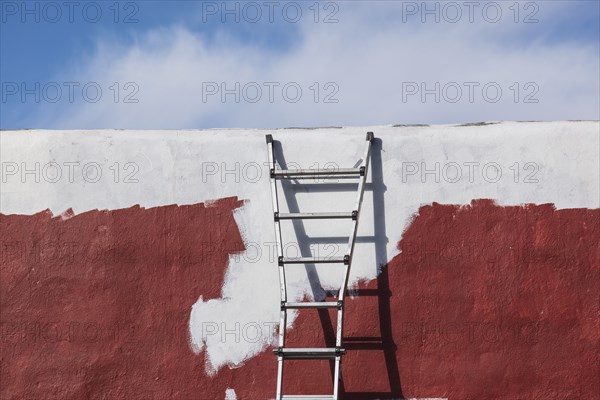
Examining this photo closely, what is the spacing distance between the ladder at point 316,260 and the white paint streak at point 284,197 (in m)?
0.11

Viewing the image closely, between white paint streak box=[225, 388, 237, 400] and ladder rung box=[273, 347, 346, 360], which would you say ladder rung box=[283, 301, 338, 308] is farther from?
white paint streak box=[225, 388, 237, 400]

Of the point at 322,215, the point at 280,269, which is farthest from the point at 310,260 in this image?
the point at 322,215

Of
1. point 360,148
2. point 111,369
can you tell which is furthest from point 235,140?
point 111,369

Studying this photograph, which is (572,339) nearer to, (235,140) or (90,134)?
(235,140)

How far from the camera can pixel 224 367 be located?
18.5 ft

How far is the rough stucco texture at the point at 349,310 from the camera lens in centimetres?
554

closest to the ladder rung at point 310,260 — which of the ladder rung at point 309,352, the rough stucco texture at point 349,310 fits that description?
the rough stucco texture at point 349,310

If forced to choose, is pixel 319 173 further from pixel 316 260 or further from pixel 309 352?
pixel 309 352

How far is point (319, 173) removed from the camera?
5.69 metres

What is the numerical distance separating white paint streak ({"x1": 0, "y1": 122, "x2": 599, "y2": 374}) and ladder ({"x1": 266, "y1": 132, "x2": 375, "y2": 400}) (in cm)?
11

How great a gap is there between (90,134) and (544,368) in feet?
11.3

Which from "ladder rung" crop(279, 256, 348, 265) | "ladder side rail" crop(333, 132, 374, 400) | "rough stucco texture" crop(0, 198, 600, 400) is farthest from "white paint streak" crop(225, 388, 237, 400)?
"ladder rung" crop(279, 256, 348, 265)

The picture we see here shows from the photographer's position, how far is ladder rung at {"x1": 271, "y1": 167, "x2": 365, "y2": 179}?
5625 millimetres

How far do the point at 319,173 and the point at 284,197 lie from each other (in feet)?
0.97
